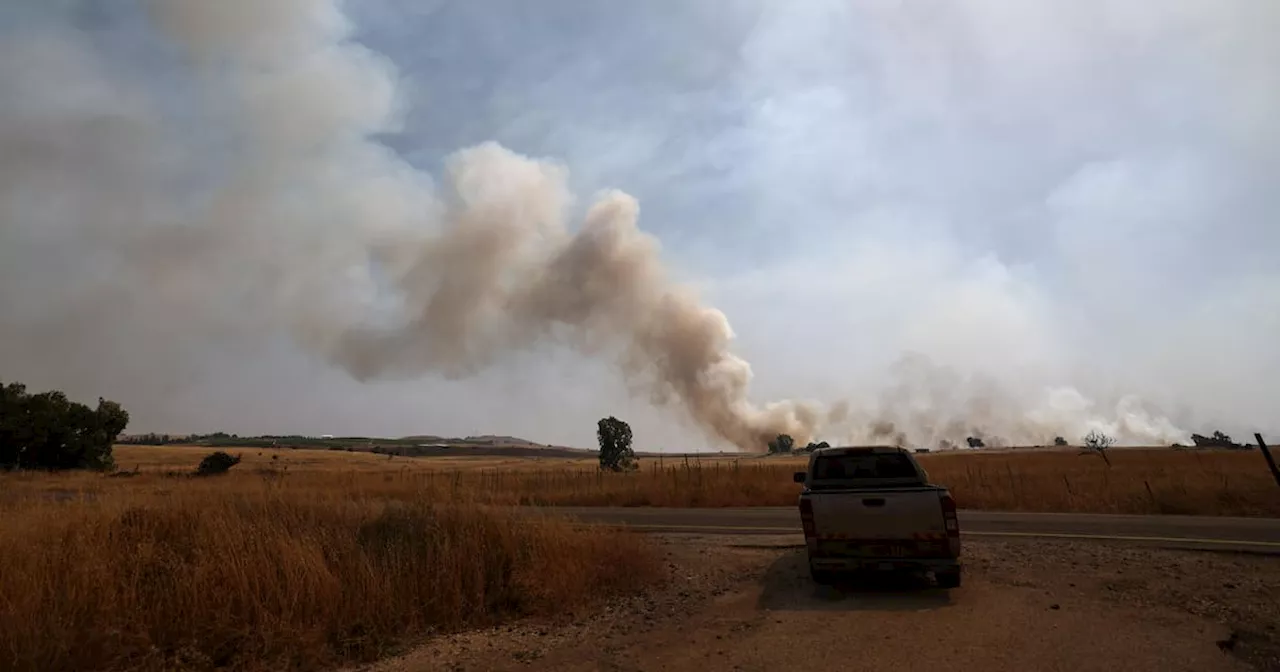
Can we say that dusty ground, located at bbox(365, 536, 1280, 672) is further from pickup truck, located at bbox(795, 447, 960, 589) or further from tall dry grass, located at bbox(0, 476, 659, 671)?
tall dry grass, located at bbox(0, 476, 659, 671)

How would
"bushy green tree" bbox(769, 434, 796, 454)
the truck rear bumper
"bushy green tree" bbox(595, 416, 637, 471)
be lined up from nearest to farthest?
1. the truck rear bumper
2. "bushy green tree" bbox(595, 416, 637, 471)
3. "bushy green tree" bbox(769, 434, 796, 454)

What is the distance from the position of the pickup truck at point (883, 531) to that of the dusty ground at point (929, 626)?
404 millimetres

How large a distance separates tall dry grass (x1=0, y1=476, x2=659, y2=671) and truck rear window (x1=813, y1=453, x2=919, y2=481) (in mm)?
3560

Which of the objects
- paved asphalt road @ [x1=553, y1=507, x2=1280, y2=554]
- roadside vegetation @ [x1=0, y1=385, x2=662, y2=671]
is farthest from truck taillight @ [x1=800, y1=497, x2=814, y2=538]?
paved asphalt road @ [x1=553, y1=507, x2=1280, y2=554]

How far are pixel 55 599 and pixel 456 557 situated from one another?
388cm

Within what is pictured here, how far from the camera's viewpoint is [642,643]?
22.7ft

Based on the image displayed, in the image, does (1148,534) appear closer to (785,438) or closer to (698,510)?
(698,510)

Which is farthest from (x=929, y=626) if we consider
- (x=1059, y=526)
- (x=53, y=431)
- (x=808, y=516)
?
(x=53, y=431)

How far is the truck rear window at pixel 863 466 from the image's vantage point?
431 inches

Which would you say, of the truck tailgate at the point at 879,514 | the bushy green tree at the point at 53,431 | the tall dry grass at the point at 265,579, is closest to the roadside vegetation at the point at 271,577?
the tall dry grass at the point at 265,579

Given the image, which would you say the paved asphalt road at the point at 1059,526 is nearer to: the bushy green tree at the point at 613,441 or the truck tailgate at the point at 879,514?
the truck tailgate at the point at 879,514

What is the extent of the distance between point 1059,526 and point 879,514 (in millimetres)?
10288

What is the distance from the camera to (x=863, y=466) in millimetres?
11219

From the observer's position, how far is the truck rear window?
35.9 feet
